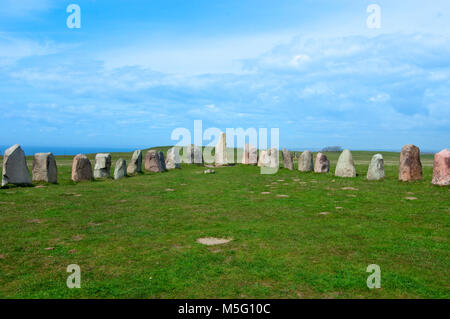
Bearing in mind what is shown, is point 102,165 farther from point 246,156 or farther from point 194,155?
point 246,156

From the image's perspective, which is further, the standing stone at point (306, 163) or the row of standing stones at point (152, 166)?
the standing stone at point (306, 163)

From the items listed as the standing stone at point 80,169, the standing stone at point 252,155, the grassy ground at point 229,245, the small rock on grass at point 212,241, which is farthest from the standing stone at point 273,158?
the small rock on grass at point 212,241

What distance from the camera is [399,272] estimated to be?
5977mm

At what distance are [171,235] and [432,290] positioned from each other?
18.6 ft

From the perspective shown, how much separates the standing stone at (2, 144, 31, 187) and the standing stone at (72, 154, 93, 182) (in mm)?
2453

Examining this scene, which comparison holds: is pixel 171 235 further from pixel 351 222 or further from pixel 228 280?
pixel 351 222

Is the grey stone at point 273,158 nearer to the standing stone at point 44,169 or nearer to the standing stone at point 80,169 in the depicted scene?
the standing stone at point 80,169

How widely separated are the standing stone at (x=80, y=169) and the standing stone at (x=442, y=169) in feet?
59.3

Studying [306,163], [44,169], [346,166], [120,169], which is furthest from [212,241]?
[306,163]

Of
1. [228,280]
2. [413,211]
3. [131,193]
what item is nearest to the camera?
[228,280]

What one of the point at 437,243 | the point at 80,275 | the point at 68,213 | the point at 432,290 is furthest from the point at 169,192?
the point at 432,290

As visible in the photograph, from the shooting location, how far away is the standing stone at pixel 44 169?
1822cm

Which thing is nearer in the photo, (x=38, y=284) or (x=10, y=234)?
(x=38, y=284)

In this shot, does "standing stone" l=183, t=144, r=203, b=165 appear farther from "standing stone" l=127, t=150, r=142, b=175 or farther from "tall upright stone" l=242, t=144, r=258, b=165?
"standing stone" l=127, t=150, r=142, b=175
